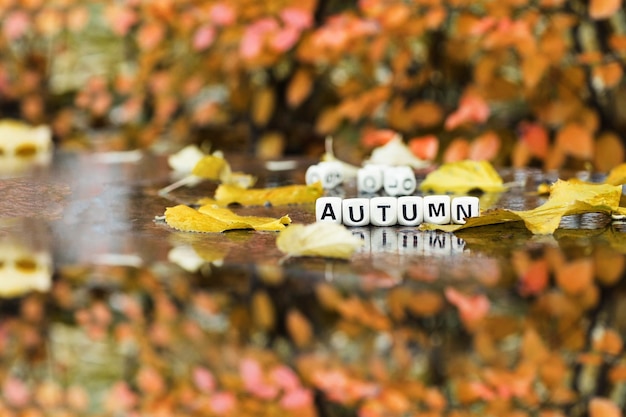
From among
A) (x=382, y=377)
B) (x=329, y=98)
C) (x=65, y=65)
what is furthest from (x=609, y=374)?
(x=65, y=65)

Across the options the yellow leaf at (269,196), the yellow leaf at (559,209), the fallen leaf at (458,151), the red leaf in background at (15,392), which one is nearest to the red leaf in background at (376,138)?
the fallen leaf at (458,151)

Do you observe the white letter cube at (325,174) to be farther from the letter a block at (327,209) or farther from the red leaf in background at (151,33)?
the red leaf in background at (151,33)

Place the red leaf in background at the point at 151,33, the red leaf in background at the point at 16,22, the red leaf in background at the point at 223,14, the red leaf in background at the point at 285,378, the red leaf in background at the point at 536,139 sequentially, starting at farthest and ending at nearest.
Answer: the red leaf in background at the point at 16,22
the red leaf in background at the point at 151,33
the red leaf in background at the point at 223,14
the red leaf in background at the point at 536,139
the red leaf in background at the point at 285,378

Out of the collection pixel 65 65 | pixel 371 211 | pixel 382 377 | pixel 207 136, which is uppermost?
pixel 65 65

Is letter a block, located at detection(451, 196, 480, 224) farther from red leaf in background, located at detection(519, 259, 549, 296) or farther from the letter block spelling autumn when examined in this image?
red leaf in background, located at detection(519, 259, 549, 296)

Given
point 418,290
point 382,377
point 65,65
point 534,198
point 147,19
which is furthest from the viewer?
point 65,65

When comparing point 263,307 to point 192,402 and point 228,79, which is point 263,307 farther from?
point 228,79

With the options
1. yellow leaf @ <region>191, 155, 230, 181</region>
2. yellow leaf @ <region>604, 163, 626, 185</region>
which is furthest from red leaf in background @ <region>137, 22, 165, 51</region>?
yellow leaf @ <region>604, 163, 626, 185</region>
